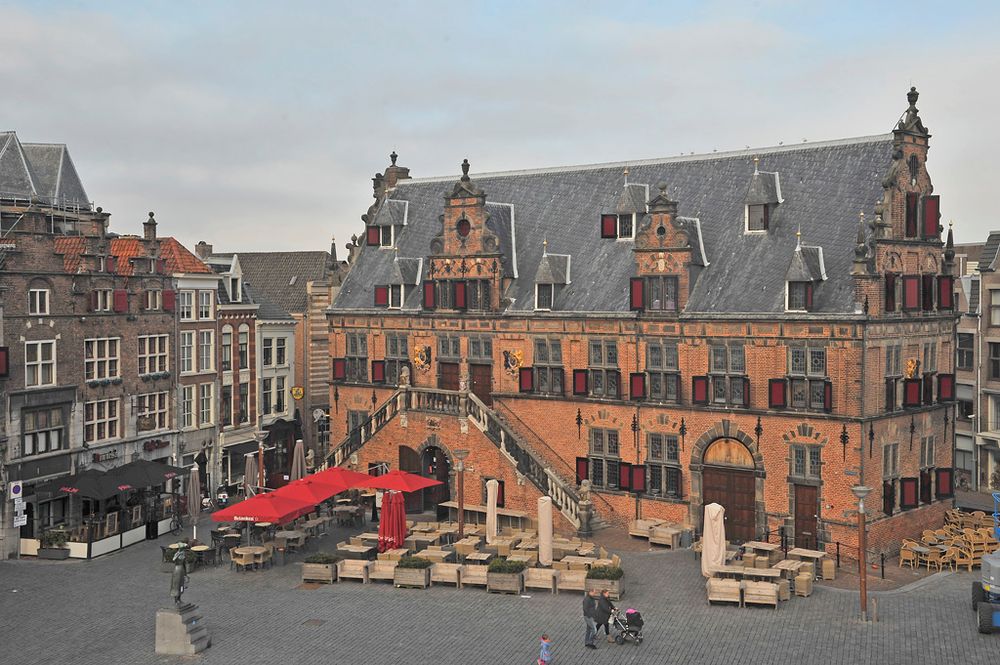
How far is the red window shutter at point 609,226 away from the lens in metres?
47.3

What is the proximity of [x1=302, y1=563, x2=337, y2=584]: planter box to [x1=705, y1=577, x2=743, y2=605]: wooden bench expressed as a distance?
11908 mm

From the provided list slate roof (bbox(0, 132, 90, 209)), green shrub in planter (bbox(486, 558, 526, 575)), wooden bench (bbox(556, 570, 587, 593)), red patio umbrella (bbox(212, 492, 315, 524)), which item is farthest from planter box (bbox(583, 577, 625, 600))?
slate roof (bbox(0, 132, 90, 209))

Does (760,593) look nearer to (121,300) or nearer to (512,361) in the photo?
(512,361)

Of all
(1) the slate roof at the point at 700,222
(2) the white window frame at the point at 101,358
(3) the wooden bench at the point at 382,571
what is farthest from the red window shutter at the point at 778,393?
(2) the white window frame at the point at 101,358

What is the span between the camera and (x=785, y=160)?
1735 inches

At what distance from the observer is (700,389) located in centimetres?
4116

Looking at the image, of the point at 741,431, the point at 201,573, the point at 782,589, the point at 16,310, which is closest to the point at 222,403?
the point at 16,310

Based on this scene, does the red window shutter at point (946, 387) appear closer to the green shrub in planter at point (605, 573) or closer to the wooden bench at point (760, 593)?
the wooden bench at point (760, 593)

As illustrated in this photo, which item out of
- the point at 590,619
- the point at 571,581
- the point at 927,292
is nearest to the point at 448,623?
the point at 590,619

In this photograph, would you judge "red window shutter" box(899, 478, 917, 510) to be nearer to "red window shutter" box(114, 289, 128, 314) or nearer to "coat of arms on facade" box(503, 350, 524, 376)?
"coat of arms on facade" box(503, 350, 524, 376)

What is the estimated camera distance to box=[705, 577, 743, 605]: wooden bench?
31.9 m

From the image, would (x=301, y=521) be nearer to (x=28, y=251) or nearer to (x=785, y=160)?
(x=28, y=251)

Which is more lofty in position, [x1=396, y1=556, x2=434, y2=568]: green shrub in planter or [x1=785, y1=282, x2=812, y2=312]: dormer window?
[x1=785, y1=282, x2=812, y2=312]: dormer window

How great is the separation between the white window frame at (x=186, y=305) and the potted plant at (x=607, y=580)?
83.2 feet
